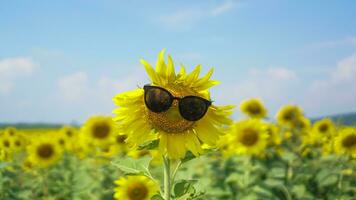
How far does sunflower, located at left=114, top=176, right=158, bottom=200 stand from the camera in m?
Answer: 4.33

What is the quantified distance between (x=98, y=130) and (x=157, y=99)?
5961 millimetres

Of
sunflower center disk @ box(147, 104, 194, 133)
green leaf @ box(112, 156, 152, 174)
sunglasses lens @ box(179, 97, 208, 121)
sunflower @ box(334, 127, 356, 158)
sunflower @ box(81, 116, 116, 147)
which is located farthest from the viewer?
sunflower @ box(81, 116, 116, 147)

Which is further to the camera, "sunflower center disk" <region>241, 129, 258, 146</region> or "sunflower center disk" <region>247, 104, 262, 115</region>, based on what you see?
"sunflower center disk" <region>247, 104, 262, 115</region>

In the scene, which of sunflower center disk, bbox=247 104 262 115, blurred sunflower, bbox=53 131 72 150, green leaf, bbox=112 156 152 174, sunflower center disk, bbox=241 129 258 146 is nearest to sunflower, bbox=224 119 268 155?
sunflower center disk, bbox=241 129 258 146

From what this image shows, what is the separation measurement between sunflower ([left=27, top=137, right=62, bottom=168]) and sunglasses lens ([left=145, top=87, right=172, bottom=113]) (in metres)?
5.89

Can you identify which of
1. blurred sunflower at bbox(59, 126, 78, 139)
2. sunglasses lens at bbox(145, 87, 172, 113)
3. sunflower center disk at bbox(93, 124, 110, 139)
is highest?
blurred sunflower at bbox(59, 126, 78, 139)

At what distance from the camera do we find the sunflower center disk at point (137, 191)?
434 centimetres

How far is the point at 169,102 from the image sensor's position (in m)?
2.25

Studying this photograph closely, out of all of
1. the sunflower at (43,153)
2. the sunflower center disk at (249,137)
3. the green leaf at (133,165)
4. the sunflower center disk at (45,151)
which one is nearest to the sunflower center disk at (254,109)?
the sunflower center disk at (249,137)

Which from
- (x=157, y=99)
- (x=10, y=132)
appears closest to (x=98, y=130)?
(x=10, y=132)

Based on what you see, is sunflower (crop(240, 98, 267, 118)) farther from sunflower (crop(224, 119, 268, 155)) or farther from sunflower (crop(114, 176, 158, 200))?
sunflower (crop(114, 176, 158, 200))

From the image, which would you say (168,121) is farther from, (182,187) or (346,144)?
(346,144)

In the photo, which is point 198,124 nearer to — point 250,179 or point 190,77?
point 190,77

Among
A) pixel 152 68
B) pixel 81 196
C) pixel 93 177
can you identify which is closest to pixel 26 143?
pixel 93 177
